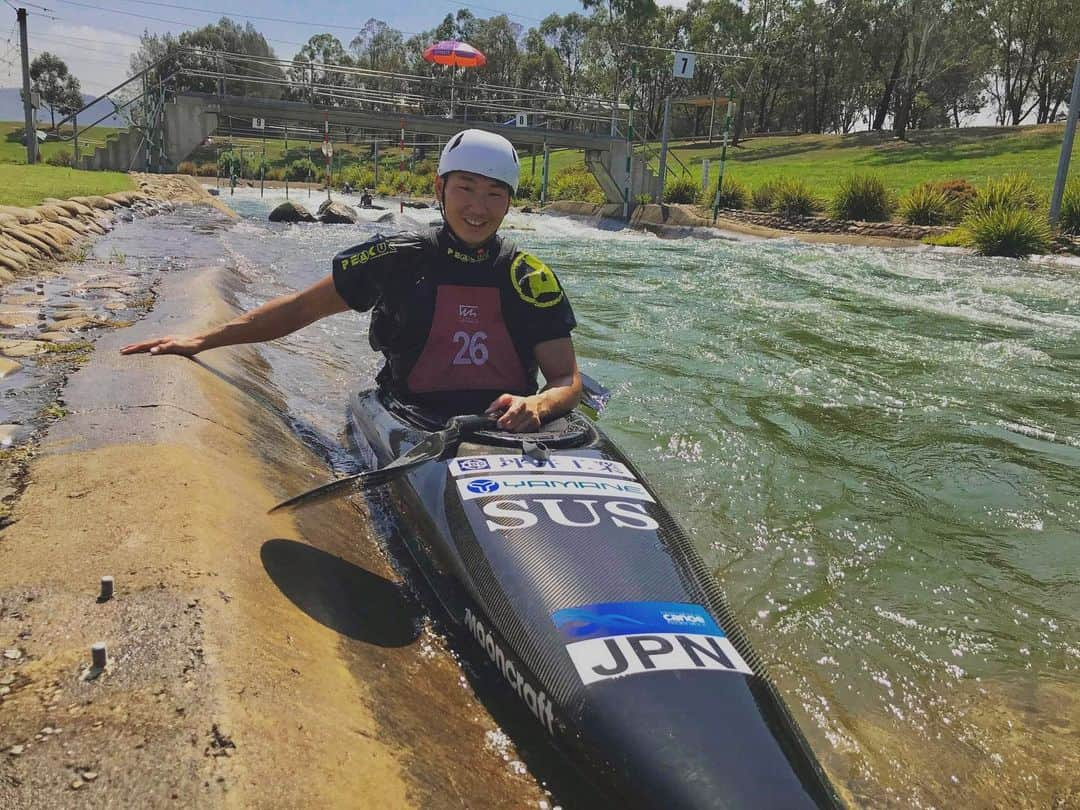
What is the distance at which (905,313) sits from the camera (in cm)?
1000

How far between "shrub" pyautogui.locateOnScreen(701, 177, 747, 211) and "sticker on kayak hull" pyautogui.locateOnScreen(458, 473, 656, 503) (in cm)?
2209

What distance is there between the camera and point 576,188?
3316 centimetres

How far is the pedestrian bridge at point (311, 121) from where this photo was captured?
25109 mm

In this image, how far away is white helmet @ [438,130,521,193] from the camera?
10.9ft

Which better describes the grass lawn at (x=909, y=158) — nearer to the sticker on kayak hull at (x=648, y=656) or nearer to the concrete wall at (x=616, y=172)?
the concrete wall at (x=616, y=172)

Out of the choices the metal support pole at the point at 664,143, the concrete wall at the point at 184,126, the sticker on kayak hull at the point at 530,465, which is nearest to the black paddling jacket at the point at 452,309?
the sticker on kayak hull at the point at 530,465

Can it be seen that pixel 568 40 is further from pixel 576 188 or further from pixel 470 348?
pixel 470 348

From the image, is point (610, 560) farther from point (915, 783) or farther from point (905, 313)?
point (905, 313)

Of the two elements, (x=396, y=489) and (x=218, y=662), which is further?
(x=396, y=489)

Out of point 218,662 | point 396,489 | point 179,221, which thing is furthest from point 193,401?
point 179,221

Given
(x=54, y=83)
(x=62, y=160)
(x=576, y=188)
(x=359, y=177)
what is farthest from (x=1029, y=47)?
(x=54, y=83)

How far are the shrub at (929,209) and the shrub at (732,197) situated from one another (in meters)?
5.49

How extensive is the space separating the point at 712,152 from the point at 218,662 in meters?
49.8

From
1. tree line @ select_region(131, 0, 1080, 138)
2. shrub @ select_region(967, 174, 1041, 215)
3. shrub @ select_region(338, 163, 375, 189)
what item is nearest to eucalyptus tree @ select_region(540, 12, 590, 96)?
tree line @ select_region(131, 0, 1080, 138)
